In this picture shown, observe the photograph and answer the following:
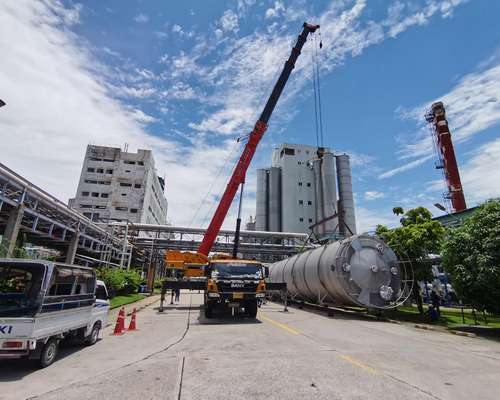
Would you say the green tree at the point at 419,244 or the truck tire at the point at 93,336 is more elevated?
the green tree at the point at 419,244

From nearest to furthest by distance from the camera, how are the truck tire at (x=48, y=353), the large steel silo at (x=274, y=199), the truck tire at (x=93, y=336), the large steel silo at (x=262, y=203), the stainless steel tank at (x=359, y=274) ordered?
the truck tire at (x=48, y=353) < the truck tire at (x=93, y=336) < the stainless steel tank at (x=359, y=274) < the large steel silo at (x=274, y=199) < the large steel silo at (x=262, y=203)

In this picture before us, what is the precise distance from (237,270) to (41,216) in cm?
1130

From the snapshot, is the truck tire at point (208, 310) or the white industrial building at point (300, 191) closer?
the truck tire at point (208, 310)

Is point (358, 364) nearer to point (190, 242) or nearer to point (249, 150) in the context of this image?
point (249, 150)

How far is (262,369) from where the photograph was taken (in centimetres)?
619

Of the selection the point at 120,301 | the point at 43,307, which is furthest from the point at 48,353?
the point at 120,301

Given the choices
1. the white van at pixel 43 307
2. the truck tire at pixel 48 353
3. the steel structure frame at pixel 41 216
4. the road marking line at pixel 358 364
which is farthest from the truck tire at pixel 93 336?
the steel structure frame at pixel 41 216

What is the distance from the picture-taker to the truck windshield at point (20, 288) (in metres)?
6.13

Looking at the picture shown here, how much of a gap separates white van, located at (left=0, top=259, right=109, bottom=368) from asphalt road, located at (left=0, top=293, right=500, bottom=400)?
1.73 ft

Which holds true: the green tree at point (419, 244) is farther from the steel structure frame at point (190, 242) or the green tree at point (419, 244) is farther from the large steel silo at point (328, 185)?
the large steel silo at point (328, 185)

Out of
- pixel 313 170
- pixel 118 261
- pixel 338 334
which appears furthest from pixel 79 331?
pixel 313 170

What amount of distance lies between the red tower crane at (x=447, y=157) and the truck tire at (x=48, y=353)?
156ft

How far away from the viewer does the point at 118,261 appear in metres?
36.3

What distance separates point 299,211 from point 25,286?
200 ft
